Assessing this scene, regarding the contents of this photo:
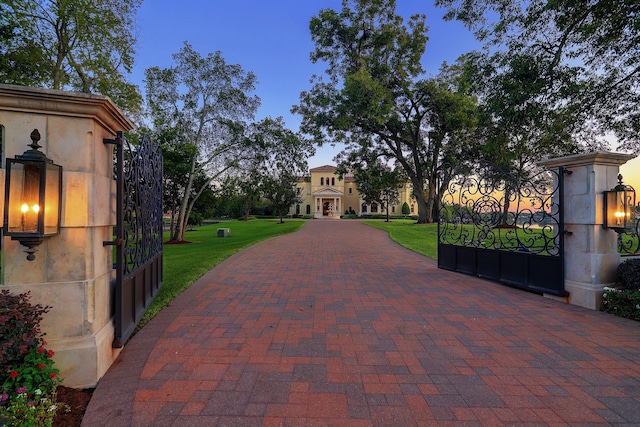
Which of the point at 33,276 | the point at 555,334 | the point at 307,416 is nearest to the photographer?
the point at 307,416

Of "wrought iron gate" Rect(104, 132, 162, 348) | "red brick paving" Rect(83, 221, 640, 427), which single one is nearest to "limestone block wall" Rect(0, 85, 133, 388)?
"wrought iron gate" Rect(104, 132, 162, 348)

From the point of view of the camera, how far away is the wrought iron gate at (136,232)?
3.13 meters

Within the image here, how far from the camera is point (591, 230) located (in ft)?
15.3

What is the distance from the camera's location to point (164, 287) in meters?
6.08

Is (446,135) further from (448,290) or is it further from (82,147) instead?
(82,147)

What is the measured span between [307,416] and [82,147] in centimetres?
296

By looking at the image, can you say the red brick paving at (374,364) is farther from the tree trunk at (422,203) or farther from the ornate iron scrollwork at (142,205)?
the tree trunk at (422,203)

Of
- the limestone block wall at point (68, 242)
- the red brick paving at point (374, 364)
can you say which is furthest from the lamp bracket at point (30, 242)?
the red brick paving at point (374, 364)

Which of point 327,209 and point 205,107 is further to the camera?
point 327,209

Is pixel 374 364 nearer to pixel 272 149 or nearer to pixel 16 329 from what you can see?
pixel 16 329

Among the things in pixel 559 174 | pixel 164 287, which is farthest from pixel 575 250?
pixel 164 287

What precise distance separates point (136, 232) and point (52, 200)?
4.44ft

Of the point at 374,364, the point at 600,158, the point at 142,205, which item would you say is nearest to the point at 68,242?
the point at 142,205

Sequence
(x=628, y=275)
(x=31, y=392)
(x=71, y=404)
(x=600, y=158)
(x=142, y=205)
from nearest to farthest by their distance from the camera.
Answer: (x=31, y=392) < (x=71, y=404) < (x=142, y=205) < (x=628, y=275) < (x=600, y=158)
